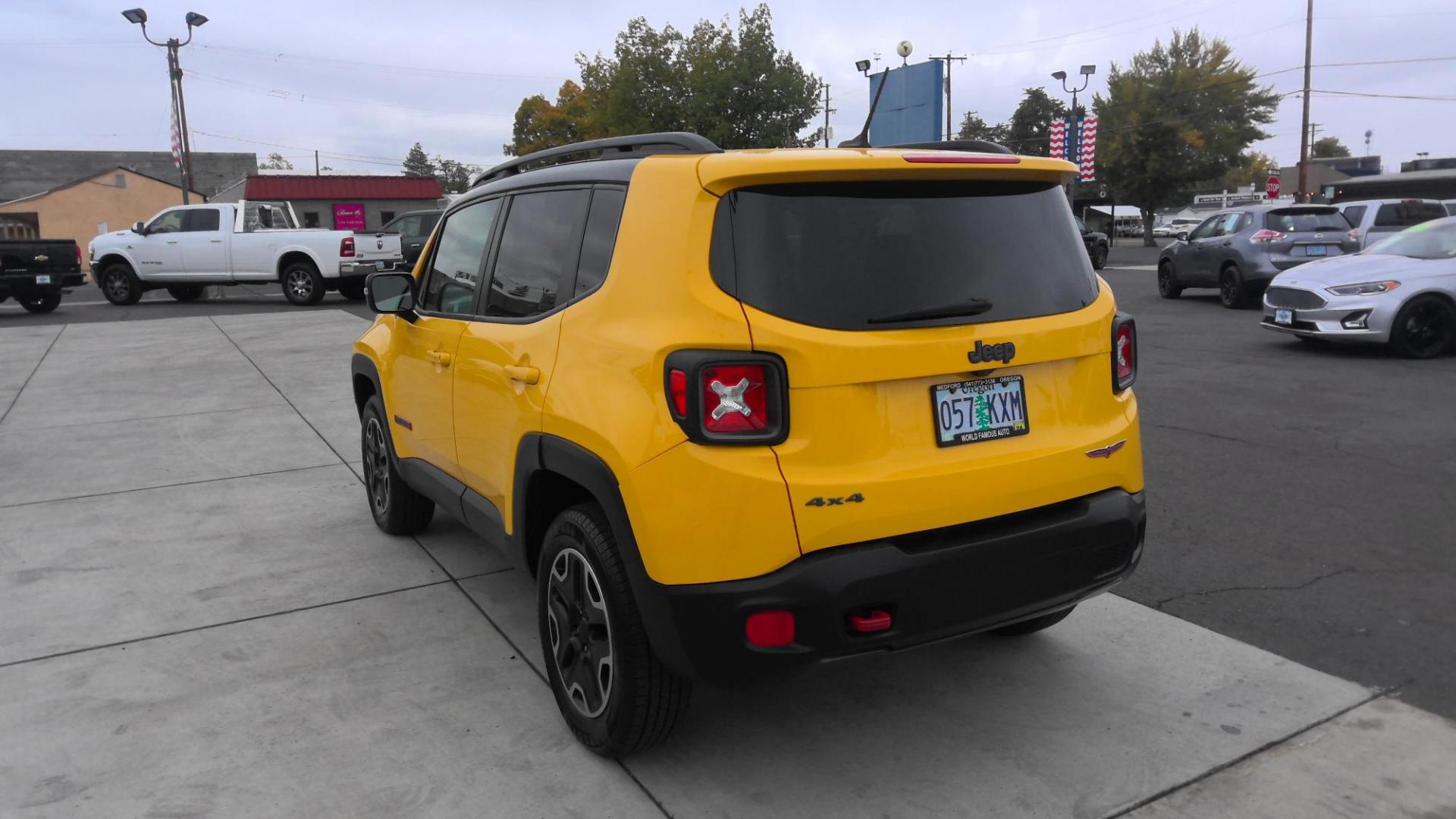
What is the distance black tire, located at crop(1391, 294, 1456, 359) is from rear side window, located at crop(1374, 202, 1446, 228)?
7.54 meters

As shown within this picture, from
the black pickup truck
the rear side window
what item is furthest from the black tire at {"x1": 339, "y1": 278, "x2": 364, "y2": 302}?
the rear side window

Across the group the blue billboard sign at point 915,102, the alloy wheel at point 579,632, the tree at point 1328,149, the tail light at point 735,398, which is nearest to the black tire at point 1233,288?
the blue billboard sign at point 915,102

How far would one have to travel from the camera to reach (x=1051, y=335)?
3.07m

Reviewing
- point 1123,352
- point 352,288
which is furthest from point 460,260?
point 352,288

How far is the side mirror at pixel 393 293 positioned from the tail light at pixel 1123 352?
2935 mm

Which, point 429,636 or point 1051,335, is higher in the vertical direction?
point 1051,335

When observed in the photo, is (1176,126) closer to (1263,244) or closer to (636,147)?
(1263,244)

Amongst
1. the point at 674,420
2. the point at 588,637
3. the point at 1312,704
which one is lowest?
the point at 1312,704

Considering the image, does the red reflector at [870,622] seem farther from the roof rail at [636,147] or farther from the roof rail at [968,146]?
the roof rail at [968,146]

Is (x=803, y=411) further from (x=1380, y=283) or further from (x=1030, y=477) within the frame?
(x=1380, y=283)

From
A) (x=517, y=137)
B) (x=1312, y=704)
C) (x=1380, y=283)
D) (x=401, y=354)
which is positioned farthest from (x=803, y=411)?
(x=517, y=137)

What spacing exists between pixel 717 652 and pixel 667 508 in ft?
1.29

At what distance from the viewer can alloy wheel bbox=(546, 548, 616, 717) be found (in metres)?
3.12

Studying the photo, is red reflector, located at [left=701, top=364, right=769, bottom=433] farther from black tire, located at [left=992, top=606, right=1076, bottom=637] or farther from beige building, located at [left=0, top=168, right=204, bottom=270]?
beige building, located at [left=0, top=168, right=204, bottom=270]
